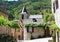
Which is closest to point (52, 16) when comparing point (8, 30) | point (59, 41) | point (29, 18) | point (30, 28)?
point (59, 41)

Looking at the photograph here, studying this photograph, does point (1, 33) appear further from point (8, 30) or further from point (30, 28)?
point (30, 28)

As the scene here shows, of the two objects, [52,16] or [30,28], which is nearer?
[52,16]

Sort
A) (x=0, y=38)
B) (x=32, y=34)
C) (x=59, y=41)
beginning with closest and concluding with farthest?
1. (x=0, y=38)
2. (x=59, y=41)
3. (x=32, y=34)

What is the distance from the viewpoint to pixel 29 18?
45.3 m

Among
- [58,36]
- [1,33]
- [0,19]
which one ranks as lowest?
[58,36]

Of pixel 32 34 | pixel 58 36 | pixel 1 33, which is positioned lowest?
pixel 32 34

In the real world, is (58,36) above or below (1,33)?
below

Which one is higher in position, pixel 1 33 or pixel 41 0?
pixel 41 0

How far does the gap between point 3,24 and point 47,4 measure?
247 feet

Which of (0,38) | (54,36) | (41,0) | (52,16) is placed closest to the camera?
(0,38)

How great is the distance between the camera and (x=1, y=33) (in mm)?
12508

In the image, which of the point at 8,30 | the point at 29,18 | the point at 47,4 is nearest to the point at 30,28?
the point at 29,18

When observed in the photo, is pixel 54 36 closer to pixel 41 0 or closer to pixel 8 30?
pixel 8 30

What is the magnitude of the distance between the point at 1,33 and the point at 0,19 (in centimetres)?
97
